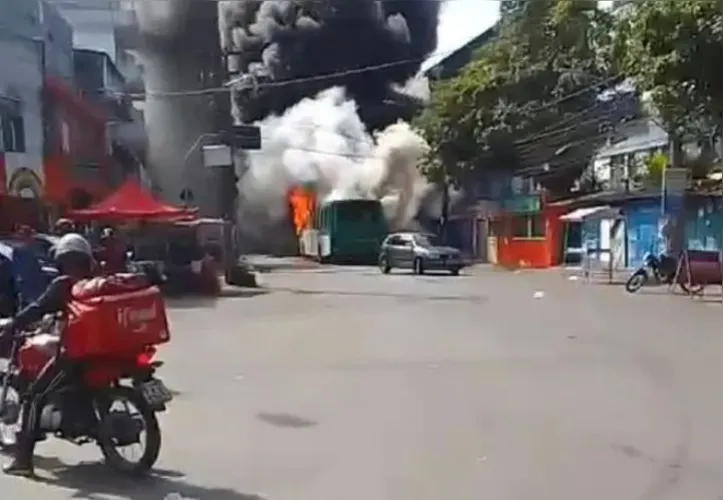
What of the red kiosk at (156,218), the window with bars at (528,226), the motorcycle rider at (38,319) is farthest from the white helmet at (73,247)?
the window with bars at (528,226)

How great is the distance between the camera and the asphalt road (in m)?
7.55

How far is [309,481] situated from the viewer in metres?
7.63

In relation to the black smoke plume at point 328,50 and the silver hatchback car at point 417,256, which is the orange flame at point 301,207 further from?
the silver hatchback car at point 417,256

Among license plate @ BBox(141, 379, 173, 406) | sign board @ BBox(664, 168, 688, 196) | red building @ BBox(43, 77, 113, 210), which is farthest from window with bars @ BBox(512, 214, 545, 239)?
license plate @ BBox(141, 379, 173, 406)

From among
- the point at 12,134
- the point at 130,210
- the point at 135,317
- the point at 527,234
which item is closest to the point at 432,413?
the point at 135,317

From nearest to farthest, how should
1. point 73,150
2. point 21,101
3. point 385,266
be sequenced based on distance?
1. point 21,101
2. point 73,150
3. point 385,266

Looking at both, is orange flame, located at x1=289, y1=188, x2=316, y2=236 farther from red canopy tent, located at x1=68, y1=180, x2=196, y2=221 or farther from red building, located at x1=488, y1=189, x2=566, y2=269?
red canopy tent, located at x1=68, y1=180, x2=196, y2=221

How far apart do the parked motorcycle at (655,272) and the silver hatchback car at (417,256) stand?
11.8 meters

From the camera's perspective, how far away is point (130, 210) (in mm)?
29531

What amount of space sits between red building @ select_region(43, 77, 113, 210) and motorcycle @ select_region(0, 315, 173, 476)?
101 ft

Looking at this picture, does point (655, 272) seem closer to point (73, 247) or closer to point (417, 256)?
point (417, 256)

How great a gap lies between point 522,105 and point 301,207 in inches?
684

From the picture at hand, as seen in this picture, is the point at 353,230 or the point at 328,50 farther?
the point at 328,50

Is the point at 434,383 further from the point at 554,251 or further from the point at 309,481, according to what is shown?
the point at 554,251
